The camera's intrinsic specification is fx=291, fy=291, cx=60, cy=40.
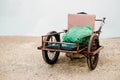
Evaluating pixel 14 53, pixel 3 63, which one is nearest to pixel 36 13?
pixel 14 53

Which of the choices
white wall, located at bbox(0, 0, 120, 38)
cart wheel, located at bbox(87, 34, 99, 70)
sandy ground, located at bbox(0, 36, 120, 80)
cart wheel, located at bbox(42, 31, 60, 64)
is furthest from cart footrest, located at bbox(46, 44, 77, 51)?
white wall, located at bbox(0, 0, 120, 38)

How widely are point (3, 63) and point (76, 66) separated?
1111 mm

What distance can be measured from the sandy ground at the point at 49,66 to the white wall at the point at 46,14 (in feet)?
2.56

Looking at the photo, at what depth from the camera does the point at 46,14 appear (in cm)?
610

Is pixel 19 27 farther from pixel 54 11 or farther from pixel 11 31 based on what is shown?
pixel 54 11

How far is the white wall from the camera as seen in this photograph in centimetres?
586

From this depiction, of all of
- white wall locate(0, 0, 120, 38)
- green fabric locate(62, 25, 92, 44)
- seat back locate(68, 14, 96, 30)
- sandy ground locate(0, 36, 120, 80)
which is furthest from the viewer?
white wall locate(0, 0, 120, 38)

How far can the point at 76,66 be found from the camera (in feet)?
13.7

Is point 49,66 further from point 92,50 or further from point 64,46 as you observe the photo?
point 92,50

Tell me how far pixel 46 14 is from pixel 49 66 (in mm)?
2120

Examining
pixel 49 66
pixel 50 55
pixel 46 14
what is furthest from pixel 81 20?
pixel 46 14

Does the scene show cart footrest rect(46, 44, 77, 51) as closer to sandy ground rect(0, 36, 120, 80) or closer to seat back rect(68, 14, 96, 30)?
sandy ground rect(0, 36, 120, 80)

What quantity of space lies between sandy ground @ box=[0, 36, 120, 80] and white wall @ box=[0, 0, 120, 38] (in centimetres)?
78

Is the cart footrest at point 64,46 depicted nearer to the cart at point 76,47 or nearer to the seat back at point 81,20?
the cart at point 76,47
